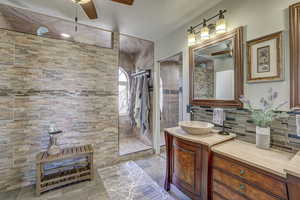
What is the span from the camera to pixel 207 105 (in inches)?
72.7

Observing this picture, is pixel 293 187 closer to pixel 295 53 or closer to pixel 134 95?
pixel 295 53

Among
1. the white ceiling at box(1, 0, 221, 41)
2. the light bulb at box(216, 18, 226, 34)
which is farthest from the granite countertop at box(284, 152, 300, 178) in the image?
the white ceiling at box(1, 0, 221, 41)

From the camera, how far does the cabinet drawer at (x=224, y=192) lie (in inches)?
42.6

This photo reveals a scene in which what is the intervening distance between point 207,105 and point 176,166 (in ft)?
3.02

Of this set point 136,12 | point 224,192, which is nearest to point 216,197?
point 224,192

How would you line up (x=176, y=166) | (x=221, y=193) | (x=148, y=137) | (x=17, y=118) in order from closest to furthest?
(x=221, y=193)
(x=176, y=166)
(x=17, y=118)
(x=148, y=137)

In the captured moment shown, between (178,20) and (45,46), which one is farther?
(178,20)

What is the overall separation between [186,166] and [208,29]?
69.8 inches

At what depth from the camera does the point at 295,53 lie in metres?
1.12

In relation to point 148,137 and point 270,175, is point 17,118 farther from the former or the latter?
point 270,175

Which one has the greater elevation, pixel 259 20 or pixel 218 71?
pixel 259 20

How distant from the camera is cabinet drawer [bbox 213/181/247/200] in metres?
1.08

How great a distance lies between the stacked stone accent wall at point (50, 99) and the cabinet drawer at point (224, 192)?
1805 millimetres

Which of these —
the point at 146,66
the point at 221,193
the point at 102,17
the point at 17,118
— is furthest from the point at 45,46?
the point at 221,193
